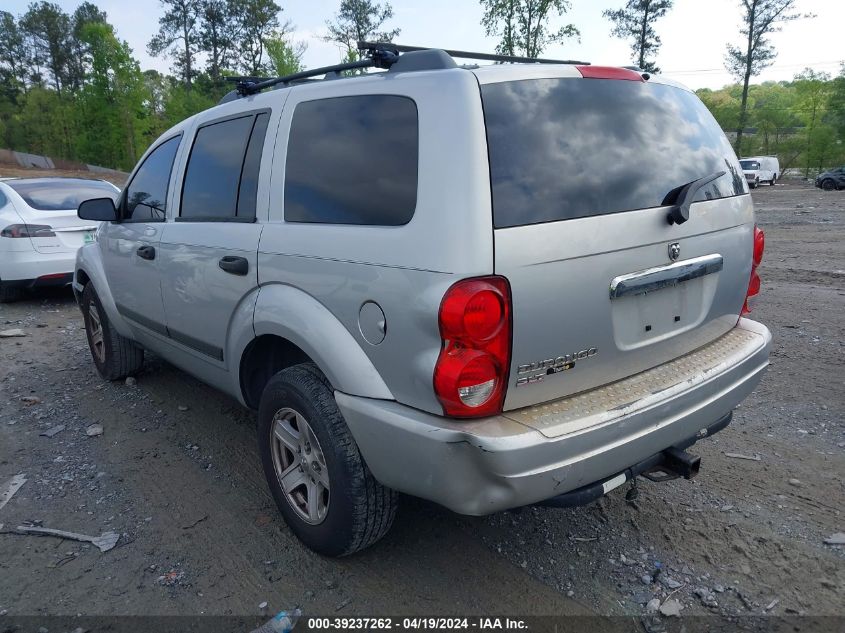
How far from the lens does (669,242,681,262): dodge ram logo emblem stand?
2.40 meters

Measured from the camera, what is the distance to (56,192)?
7.80m

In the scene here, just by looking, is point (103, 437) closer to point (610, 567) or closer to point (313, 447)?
point (313, 447)

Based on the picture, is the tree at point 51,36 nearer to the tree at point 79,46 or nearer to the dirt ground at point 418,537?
the tree at point 79,46

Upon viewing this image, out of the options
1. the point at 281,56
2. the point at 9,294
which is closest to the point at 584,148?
the point at 9,294

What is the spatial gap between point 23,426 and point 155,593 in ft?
8.08

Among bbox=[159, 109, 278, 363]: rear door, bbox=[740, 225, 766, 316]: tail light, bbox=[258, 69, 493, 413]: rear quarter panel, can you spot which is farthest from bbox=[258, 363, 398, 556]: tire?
bbox=[740, 225, 766, 316]: tail light

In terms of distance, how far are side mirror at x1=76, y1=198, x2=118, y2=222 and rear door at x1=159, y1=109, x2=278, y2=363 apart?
87cm

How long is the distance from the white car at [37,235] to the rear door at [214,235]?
4.73 meters

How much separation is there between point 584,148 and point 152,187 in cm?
298

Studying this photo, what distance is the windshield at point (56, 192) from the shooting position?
24.9ft

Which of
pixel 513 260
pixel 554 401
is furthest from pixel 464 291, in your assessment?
pixel 554 401

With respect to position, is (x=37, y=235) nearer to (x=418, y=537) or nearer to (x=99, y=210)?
(x=99, y=210)

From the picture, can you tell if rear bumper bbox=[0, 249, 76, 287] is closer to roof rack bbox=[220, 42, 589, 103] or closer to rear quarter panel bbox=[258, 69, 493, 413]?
roof rack bbox=[220, 42, 589, 103]

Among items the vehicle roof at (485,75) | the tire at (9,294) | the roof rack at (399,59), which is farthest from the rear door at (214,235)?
the tire at (9,294)
